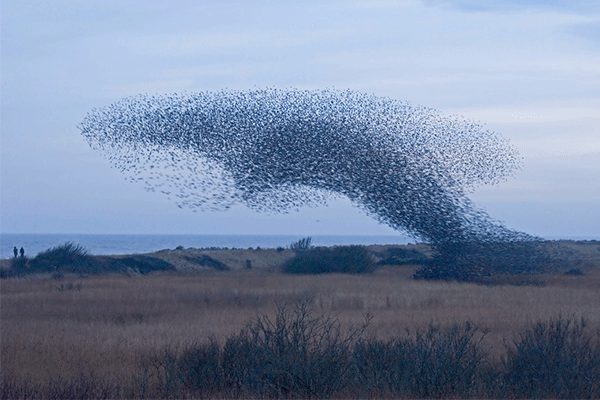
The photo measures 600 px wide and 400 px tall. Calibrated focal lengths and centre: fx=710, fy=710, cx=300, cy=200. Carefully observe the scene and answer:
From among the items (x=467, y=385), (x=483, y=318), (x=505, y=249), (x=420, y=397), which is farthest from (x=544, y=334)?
(x=505, y=249)

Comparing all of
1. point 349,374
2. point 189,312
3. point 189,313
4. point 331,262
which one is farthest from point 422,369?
point 331,262

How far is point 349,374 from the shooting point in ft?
29.5

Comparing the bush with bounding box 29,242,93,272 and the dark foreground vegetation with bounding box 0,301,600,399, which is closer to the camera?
the dark foreground vegetation with bounding box 0,301,600,399

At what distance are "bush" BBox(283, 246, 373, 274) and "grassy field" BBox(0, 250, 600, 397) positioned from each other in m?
9.85

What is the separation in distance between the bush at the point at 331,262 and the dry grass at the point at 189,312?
10737 mm

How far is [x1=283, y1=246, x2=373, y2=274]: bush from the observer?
3906 cm

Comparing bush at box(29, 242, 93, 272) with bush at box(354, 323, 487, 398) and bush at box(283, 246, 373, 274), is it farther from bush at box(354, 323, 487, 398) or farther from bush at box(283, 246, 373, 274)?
bush at box(354, 323, 487, 398)

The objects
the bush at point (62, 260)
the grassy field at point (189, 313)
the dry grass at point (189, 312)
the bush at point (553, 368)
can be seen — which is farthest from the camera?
the bush at point (62, 260)

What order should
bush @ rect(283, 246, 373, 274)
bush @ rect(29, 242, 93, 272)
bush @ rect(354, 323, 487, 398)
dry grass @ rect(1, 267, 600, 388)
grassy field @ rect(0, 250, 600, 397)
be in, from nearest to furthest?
bush @ rect(354, 323, 487, 398) < grassy field @ rect(0, 250, 600, 397) < dry grass @ rect(1, 267, 600, 388) < bush @ rect(29, 242, 93, 272) < bush @ rect(283, 246, 373, 274)

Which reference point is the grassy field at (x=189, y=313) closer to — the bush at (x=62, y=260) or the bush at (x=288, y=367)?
the bush at (x=288, y=367)

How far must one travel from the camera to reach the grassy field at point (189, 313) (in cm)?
1138

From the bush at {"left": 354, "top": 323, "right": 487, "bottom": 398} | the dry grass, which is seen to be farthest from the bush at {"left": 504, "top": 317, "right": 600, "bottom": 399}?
the dry grass

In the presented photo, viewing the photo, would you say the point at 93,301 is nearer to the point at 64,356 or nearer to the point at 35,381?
the point at 64,356

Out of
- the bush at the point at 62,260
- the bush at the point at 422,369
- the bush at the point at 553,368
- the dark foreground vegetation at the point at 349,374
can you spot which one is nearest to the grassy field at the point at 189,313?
the dark foreground vegetation at the point at 349,374
